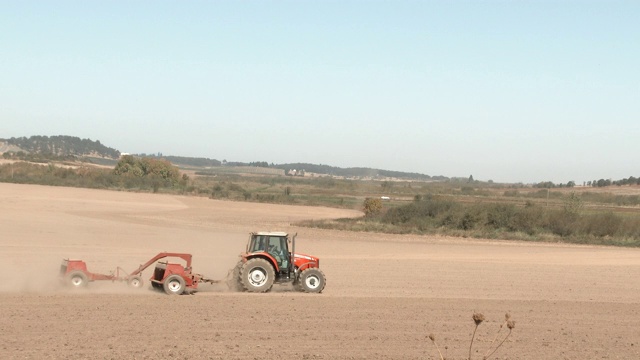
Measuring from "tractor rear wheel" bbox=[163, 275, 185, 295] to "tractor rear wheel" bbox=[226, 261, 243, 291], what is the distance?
1377mm

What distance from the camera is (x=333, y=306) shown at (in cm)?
1894

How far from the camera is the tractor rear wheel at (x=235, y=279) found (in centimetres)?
2012

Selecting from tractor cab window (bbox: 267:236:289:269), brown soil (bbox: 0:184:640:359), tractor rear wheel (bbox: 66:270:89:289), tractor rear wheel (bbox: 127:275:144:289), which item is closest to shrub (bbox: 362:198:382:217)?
brown soil (bbox: 0:184:640:359)

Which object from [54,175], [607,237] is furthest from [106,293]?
[54,175]

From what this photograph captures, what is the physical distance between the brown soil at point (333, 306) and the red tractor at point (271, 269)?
36 cm

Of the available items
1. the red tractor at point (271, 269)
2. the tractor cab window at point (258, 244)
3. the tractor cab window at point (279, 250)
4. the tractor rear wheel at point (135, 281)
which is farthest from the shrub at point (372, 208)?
the tractor rear wheel at point (135, 281)

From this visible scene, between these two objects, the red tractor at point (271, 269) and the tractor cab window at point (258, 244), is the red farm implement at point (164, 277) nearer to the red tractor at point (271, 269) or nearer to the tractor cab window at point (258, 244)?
the red tractor at point (271, 269)

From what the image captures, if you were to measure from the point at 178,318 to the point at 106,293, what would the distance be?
3.79 meters

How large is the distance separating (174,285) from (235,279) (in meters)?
1.56

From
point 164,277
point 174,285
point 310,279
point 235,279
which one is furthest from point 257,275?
point 164,277

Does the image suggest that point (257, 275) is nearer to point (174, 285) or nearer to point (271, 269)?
point (271, 269)

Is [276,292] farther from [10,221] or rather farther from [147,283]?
[10,221]

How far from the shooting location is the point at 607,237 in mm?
50844

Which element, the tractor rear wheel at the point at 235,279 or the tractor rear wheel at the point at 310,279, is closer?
the tractor rear wheel at the point at 235,279
